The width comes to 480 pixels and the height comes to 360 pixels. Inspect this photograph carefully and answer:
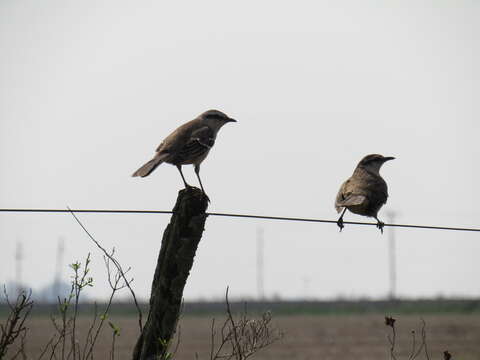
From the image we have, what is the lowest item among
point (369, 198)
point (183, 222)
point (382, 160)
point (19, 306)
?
point (19, 306)

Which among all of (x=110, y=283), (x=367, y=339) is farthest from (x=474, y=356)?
(x=110, y=283)

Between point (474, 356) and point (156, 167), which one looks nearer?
point (156, 167)

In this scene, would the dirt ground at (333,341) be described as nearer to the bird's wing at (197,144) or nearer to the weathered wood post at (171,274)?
the bird's wing at (197,144)

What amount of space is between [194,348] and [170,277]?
2769 centimetres

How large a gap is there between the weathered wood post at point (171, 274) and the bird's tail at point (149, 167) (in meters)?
2.75

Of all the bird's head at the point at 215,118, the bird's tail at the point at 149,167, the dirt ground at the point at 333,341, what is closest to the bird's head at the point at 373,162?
the bird's head at the point at 215,118

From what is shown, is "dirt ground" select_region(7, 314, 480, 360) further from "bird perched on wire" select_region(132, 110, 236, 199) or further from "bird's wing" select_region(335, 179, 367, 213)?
"bird perched on wire" select_region(132, 110, 236, 199)

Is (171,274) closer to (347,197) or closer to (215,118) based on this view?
(347,197)

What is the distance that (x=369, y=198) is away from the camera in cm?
852

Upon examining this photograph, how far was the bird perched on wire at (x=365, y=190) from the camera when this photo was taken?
332 inches

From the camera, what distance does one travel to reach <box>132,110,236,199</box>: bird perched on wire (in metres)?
7.59

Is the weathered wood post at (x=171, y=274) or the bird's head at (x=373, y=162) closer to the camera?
the weathered wood post at (x=171, y=274)

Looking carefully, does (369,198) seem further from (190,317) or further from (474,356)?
(190,317)

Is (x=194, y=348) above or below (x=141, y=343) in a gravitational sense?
below
